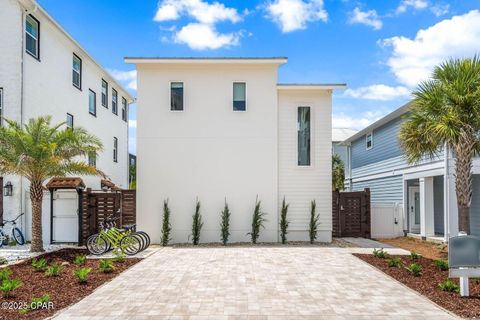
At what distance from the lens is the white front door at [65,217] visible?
14023 mm

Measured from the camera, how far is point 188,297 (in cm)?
726

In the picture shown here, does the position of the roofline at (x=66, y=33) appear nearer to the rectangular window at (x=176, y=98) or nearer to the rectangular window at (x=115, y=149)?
the rectangular window at (x=115, y=149)

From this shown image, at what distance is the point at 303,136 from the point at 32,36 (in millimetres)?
10838

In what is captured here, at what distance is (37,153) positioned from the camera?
11.6m

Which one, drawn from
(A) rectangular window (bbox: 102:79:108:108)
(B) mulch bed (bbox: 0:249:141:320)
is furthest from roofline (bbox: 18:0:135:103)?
(B) mulch bed (bbox: 0:249:141:320)

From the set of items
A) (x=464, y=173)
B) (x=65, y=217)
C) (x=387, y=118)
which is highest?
(x=387, y=118)

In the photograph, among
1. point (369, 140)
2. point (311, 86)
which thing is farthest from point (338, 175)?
point (311, 86)

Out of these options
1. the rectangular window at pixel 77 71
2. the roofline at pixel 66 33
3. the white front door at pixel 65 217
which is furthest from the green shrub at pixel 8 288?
the rectangular window at pixel 77 71

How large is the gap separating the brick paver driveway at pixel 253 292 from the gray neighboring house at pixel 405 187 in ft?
20.2

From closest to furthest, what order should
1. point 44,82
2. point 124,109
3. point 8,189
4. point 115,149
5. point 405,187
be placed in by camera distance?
point 8,189, point 44,82, point 405,187, point 115,149, point 124,109

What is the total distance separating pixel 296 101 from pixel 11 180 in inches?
413

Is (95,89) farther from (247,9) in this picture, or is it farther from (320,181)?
(320,181)

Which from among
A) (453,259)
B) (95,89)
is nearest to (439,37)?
(453,259)

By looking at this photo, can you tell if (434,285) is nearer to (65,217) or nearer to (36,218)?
(36,218)
